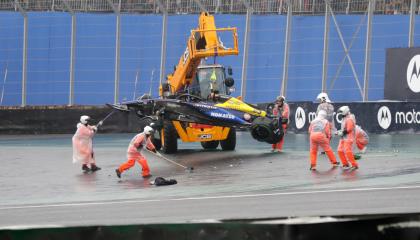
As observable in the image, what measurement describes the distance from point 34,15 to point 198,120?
48.7 feet

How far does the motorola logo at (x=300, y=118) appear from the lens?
102 ft

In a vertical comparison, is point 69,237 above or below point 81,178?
above

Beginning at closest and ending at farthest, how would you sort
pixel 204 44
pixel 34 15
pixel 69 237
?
pixel 69 237 → pixel 204 44 → pixel 34 15

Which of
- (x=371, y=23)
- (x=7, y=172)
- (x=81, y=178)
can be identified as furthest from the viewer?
(x=371, y=23)

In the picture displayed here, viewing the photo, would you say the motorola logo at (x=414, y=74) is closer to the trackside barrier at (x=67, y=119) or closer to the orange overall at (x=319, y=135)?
the trackside barrier at (x=67, y=119)

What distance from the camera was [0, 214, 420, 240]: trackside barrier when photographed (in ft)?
23.7

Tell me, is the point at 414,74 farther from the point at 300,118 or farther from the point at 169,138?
the point at 169,138

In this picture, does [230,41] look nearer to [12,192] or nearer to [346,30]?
[346,30]

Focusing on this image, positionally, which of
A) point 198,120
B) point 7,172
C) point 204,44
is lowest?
point 7,172

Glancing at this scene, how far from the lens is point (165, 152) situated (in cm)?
2489

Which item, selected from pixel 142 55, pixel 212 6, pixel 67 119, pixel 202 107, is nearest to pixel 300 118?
pixel 212 6

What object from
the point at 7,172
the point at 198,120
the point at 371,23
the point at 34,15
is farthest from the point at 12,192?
the point at 34,15

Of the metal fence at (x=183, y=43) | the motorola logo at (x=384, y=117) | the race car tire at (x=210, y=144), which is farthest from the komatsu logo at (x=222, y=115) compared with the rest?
the metal fence at (x=183, y=43)

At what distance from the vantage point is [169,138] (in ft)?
80.0
